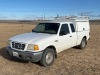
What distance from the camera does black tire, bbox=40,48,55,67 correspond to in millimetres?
6727

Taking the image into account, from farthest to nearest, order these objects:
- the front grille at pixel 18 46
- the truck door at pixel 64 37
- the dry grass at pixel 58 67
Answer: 1. the truck door at pixel 64 37
2. the front grille at pixel 18 46
3. the dry grass at pixel 58 67

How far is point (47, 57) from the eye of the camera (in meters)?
6.94

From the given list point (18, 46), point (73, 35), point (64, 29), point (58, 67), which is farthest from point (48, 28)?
point (58, 67)

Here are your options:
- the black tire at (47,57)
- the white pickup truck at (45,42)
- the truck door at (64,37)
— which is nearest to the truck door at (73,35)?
the white pickup truck at (45,42)

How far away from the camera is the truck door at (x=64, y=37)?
7.74m

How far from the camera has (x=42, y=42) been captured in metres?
6.57

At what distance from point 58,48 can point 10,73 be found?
2441 mm

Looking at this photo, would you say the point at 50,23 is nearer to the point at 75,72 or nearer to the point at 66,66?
the point at 66,66

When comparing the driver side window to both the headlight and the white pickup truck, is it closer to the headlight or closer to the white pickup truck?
the white pickup truck

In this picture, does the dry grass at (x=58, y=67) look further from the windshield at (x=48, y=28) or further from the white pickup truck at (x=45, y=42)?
the windshield at (x=48, y=28)

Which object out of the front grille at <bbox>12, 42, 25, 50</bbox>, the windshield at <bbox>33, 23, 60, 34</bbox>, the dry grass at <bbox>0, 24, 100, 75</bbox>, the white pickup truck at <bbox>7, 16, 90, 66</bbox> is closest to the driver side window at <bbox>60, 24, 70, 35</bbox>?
the white pickup truck at <bbox>7, 16, 90, 66</bbox>

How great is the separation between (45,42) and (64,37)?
1.51 metres

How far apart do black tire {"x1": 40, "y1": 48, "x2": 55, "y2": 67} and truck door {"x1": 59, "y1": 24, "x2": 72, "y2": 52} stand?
2.61 ft

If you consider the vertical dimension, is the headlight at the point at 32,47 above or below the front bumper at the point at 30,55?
above
